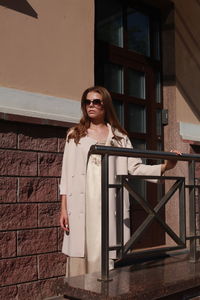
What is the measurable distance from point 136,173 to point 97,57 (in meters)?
2.11

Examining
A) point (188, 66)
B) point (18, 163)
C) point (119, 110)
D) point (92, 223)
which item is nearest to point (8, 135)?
point (18, 163)

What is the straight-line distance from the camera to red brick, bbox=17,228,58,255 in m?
3.64

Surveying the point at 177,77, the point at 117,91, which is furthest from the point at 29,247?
the point at 177,77

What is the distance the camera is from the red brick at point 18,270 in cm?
351

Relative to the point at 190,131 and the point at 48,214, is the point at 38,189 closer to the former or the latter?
the point at 48,214

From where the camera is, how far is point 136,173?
3365 millimetres

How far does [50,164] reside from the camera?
389 cm

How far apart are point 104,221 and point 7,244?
1081 millimetres

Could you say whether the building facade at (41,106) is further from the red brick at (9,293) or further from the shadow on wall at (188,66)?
the shadow on wall at (188,66)

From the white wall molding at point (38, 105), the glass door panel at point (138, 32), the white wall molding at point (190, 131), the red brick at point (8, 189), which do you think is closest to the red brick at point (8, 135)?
the white wall molding at point (38, 105)

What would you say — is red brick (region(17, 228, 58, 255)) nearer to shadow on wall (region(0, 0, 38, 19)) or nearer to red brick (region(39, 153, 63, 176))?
red brick (region(39, 153, 63, 176))

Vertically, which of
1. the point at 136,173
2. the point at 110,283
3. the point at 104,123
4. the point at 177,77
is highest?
the point at 177,77

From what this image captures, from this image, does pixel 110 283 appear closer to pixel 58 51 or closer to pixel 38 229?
pixel 38 229

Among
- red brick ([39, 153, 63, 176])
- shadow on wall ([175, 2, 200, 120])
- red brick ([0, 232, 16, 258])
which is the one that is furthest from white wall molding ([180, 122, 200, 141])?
red brick ([0, 232, 16, 258])
